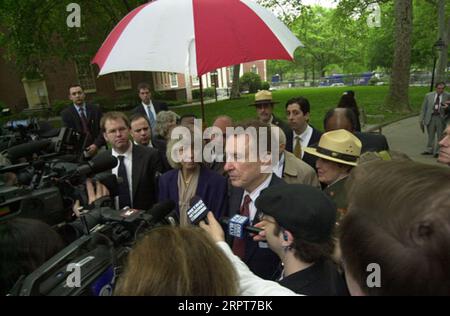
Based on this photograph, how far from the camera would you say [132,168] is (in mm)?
3115

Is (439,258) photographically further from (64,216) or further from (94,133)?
(94,133)

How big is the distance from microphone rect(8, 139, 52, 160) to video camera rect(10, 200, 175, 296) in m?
0.90

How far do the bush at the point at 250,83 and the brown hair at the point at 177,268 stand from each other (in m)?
38.8

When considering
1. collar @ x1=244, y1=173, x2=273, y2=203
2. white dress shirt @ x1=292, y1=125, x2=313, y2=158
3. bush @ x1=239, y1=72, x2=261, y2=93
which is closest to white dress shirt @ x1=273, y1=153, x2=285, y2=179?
collar @ x1=244, y1=173, x2=273, y2=203

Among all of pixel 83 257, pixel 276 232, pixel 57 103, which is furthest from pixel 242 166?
pixel 57 103

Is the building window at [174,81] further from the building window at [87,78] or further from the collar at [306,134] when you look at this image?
the collar at [306,134]

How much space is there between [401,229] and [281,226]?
2.52 feet

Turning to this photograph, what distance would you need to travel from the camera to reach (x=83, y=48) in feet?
59.4

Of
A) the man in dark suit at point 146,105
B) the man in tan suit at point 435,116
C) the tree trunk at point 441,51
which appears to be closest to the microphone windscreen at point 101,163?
the man in dark suit at point 146,105

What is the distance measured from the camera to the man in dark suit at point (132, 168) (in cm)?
308

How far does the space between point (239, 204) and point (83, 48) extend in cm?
1867

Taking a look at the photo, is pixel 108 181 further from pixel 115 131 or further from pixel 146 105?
pixel 146 105

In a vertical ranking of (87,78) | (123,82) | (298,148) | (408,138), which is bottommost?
(408,138)

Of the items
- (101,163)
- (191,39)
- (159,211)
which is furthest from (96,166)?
(191,39)
